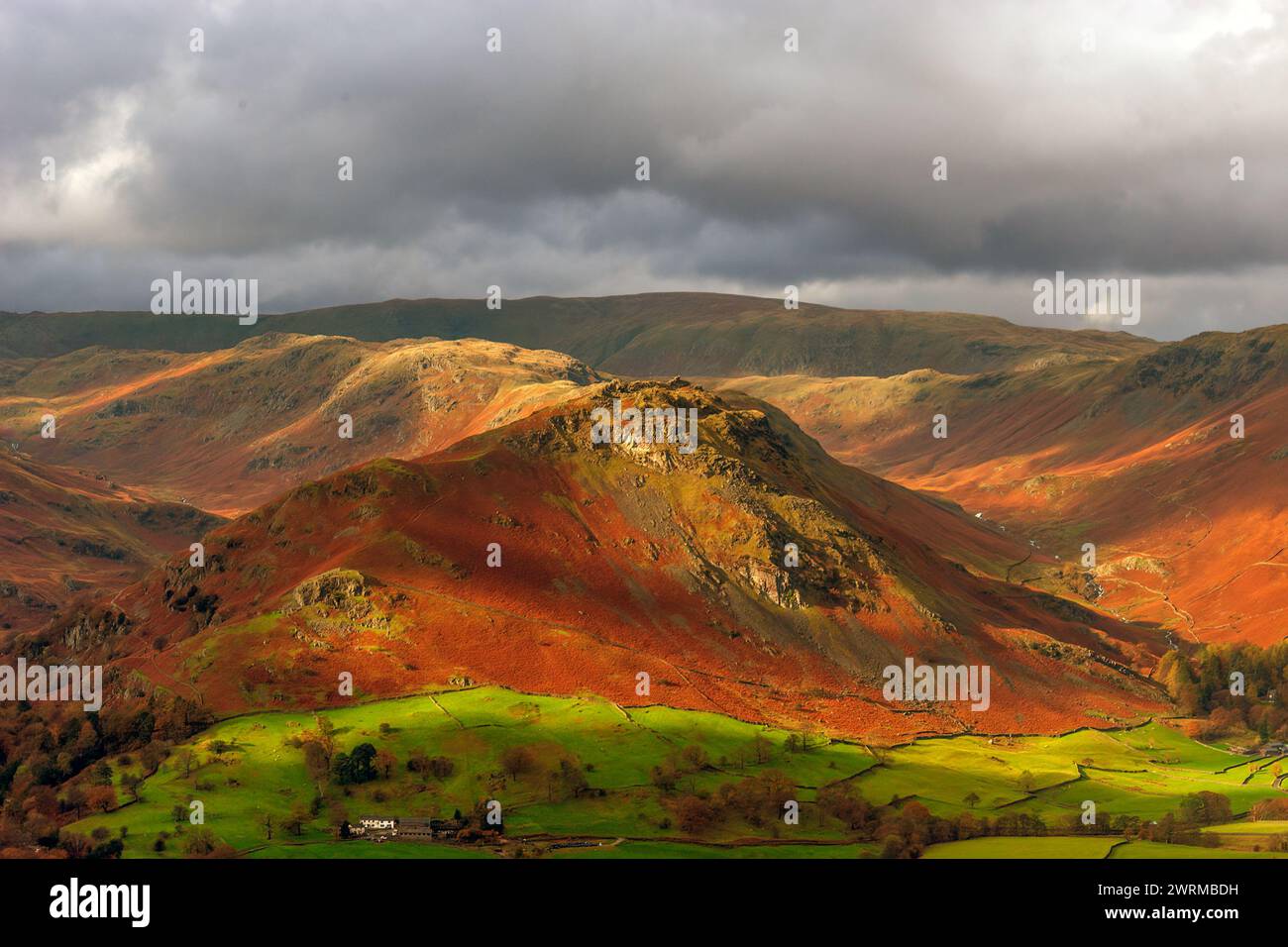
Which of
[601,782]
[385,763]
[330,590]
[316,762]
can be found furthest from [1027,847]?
[330,590]

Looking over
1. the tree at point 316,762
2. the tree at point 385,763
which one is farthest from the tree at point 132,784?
the tree at point 385,763

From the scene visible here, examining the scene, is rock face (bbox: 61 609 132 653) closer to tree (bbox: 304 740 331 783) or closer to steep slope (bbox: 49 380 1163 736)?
steep slope (bbox: 49 380 1163 736)

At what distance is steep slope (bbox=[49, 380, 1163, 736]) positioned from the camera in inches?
5950

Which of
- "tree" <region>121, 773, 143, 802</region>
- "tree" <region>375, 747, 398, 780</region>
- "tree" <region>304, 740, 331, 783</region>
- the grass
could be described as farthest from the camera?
"tree" <region>375, 747, 398, 780</region>

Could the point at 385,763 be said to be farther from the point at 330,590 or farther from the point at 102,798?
the point at 330,590

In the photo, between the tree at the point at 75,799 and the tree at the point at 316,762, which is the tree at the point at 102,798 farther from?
the tree at the point at 316,762

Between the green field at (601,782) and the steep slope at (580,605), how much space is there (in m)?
7.50

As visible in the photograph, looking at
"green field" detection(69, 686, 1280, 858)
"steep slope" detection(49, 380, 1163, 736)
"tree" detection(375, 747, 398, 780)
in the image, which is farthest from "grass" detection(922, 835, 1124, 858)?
"tree" detection(375, 747, 398, 780)

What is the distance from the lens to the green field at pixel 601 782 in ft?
370

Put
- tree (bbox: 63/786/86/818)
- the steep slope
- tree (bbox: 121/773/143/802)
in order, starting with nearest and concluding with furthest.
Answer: tree (bbox: 63/786/86/818) < tree (bbox: 121/773/143/802) < the steep slope

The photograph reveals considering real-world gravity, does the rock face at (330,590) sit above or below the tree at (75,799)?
above

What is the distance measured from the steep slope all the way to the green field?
7502 millimetres

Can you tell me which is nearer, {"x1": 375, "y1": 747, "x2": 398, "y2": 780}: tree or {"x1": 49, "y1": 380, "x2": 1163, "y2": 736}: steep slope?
{"x1": 375, "y1": 747, "x2": 398, "y2": 780}: tree

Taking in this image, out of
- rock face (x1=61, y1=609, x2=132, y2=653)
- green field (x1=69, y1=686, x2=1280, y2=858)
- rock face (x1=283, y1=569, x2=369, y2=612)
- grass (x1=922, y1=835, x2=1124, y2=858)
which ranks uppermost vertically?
rock face (x1=283, y1=569, x2=369, y2=612)
